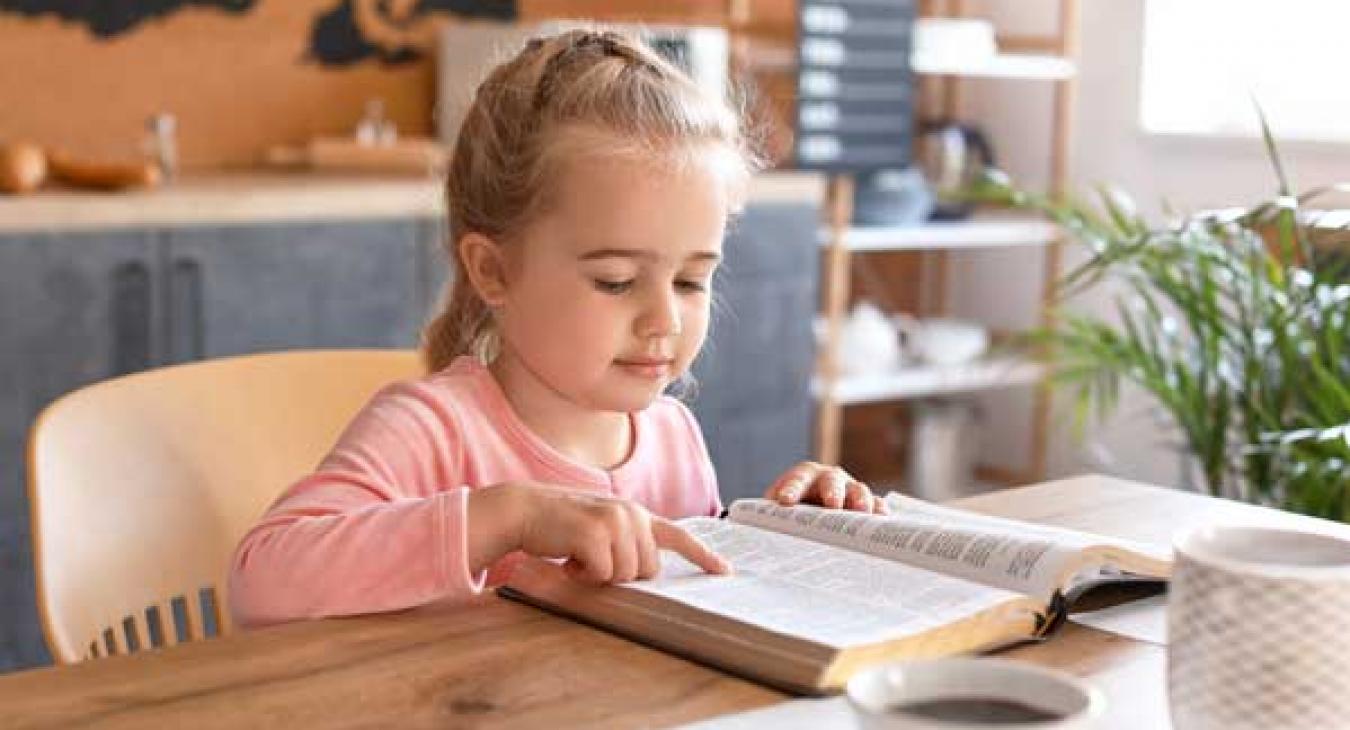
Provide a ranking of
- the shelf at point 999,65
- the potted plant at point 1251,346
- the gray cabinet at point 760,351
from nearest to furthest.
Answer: the potted plant at point 1251,346, the gray cabinet at point 760,351, the shelf at point 999,65

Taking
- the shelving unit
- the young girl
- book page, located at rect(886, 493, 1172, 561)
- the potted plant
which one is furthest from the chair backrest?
the shelving unit

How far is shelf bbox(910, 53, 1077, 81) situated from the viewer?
4.15 metres

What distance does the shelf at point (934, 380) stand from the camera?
4066mm

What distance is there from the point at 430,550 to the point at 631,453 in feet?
1.20

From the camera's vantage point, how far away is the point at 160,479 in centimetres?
143

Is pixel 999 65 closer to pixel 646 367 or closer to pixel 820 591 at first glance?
pixel 646 367

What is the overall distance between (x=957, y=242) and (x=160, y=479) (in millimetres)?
3047

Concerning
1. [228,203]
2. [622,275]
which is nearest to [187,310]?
[228,203]

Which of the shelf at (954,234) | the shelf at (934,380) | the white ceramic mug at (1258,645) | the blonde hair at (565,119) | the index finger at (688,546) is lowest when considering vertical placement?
the shelf at (934,380)

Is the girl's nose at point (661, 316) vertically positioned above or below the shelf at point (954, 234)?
above

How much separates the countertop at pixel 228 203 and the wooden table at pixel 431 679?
1789 mm

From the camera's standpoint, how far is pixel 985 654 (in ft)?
3.53

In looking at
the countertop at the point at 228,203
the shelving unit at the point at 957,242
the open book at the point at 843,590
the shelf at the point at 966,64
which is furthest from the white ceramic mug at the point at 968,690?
the shelf at the point at 966,64

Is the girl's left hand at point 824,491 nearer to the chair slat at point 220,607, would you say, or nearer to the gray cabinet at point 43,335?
the chair slat at point 220,607
